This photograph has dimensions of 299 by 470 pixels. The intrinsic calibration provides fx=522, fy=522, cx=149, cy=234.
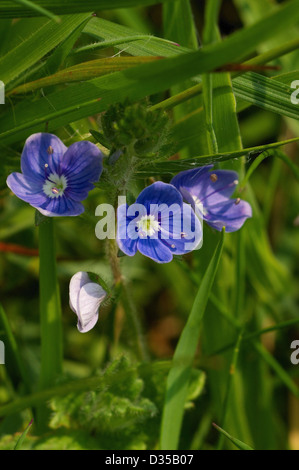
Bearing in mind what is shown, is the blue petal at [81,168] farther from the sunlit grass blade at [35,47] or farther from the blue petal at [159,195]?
the sunlit grass blade at [35,47]

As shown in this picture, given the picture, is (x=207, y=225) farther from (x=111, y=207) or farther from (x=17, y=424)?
(x=17, y=424)

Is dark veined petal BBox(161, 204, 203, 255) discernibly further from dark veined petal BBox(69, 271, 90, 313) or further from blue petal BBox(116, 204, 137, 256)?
dark veined petal BBox(69, 271, 90, 313)

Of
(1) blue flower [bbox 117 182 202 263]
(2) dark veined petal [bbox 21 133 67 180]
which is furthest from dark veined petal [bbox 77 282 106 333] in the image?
(2) dark veined petal [bbox 21 133 67 180]

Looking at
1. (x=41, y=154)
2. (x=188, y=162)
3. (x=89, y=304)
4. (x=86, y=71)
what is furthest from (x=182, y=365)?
(x=86, y=71)

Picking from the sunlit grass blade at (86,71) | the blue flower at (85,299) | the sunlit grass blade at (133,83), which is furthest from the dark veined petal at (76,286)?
the sunlit grass blade at (86,71)

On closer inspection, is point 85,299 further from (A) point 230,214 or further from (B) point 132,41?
(B) point 132,41

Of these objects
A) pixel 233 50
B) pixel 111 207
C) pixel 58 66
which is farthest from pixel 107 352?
pixel 233 50
